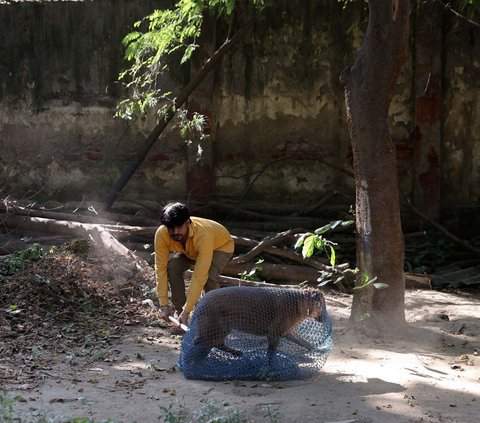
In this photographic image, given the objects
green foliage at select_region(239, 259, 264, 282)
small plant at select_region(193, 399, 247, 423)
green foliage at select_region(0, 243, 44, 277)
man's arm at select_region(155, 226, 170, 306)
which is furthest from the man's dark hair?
green foliage at select_region(239, 259, 264, 282)

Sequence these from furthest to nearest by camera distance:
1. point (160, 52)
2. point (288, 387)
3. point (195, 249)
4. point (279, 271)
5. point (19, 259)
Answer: point (160, 52)
point (279, 271)
point (19, 259)
point (195, 249)
point (288, 387)

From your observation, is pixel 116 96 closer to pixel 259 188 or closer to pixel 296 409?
pixel 259 188

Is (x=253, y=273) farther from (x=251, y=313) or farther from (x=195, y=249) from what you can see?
(x=251, y=313)

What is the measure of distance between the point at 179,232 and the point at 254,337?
98cm

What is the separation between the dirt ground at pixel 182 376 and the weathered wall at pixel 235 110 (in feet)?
9.83

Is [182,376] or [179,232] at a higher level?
[179,232]

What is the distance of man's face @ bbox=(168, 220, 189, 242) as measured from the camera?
20.4ft

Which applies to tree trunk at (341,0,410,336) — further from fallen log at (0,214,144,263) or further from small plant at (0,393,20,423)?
small plant at (0,393,20,423)

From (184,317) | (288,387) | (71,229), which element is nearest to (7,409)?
(184,317)

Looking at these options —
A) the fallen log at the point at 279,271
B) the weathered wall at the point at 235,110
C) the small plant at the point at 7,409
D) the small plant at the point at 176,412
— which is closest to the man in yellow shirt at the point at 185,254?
the small plant at the point at 176,412

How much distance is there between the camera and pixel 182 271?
6.85 metres

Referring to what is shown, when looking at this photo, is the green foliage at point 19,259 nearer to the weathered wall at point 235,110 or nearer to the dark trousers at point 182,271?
the dark trousers at point 182,271

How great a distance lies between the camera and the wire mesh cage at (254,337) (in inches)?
229

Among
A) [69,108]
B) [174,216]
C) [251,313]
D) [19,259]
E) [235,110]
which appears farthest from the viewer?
[69,108]
